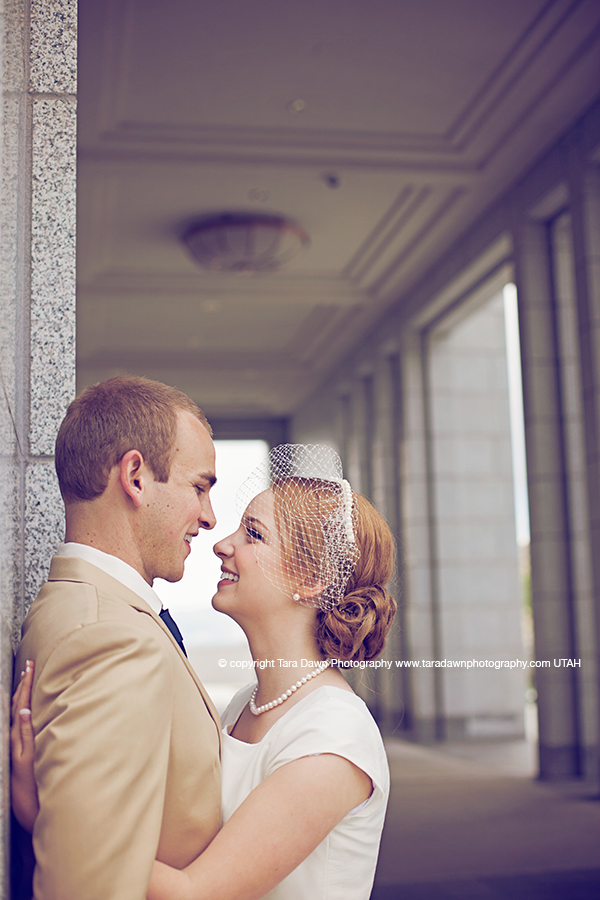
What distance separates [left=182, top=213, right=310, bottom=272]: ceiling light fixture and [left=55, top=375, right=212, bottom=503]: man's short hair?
7.55 m

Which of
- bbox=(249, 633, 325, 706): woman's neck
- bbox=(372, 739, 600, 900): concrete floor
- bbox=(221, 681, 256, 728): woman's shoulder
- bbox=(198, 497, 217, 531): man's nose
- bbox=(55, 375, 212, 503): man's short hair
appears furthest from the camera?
bbox=(372, 739, 600, 900): concrete floor

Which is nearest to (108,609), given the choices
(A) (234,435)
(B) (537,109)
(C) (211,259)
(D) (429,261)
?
(B) (537,109)

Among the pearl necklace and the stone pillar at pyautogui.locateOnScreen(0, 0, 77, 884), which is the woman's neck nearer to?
the pearl necklace

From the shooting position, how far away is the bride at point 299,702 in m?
1.59

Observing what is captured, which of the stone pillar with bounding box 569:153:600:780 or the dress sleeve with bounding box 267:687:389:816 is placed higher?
the stone pillar with bounding box 569:153:600:780

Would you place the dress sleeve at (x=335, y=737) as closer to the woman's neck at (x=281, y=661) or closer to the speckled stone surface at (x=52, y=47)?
the woman's neck at (x=281, y=661)

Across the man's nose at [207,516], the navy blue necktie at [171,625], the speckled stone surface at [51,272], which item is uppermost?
the speckled stone surface at [51,272]

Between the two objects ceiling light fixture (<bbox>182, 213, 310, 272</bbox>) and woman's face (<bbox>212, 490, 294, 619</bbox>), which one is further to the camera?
ceiling light fixture (<bbox>182, 213, 310, 272</bbox>)

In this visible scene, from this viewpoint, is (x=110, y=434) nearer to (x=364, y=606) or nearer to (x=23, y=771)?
(x=23, y=771)

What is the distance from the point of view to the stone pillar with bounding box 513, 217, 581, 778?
7.62 m

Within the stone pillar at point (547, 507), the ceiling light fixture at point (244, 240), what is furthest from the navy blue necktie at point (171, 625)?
the ceiling light fixture at point (244, 240)

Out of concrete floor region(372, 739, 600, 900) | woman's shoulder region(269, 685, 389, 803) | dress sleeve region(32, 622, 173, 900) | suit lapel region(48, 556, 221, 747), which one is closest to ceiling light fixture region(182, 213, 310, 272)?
concrete floor region(372, 739, 600, 900)

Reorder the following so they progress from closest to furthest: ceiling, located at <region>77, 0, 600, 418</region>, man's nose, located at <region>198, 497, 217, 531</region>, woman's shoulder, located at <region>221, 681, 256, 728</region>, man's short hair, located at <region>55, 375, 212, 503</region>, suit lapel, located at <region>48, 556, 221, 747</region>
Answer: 1. suit lapel, located at <region>48, 556, 221, 747</region>
2. man's short hair, located at <region>55, 375, 212, 503</region>
3. man's nose, located at <region>198, 497, 217, 531</region>
4. woman's shoulder, located at <region>221, 681, 256, 728</region>
5. ceiling, located at <region>77, 0, 600, 418</region>

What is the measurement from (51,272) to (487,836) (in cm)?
515
